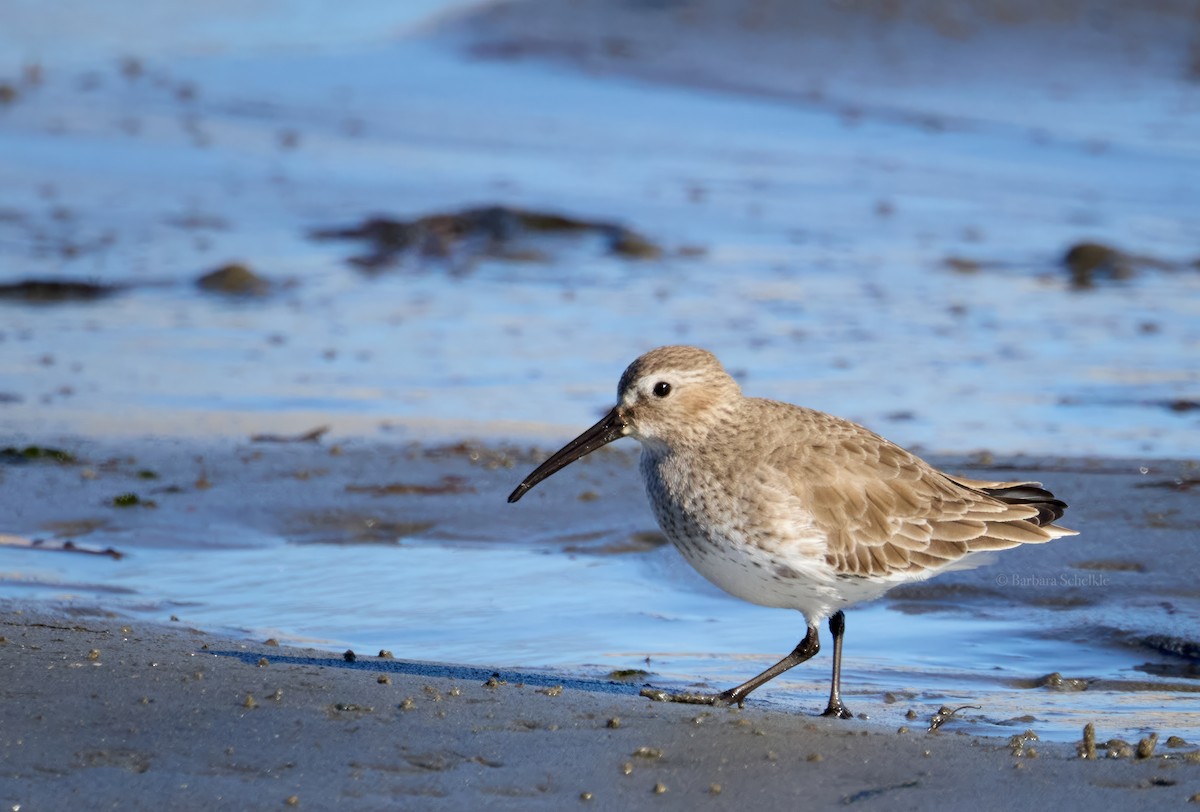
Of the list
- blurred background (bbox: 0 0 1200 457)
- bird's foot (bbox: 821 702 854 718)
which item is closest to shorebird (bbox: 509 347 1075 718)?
bird's foot (bbox: 821 702 854 718)

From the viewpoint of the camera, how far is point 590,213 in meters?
13.7

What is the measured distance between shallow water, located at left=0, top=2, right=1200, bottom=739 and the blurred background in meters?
0.05

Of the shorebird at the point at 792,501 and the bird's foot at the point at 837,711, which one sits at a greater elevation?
the shorebird at the point at 792,501

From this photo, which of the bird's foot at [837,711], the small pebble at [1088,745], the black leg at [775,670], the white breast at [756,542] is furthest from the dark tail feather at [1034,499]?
the small pebble at [1088,745]

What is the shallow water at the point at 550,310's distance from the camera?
6.59 meters

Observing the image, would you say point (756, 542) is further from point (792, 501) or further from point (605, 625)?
point (605, 625)

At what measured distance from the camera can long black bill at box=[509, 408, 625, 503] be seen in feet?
19.7

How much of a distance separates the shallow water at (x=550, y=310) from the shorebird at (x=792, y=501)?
1.49 feet

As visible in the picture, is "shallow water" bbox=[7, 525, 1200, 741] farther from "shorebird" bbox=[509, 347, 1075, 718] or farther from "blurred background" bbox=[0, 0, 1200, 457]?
"blurred background" bbox=[0, 0, 1200, 457]

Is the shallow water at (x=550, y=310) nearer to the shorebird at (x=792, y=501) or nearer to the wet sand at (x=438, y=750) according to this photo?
the shorebird at (x=792, y=501)

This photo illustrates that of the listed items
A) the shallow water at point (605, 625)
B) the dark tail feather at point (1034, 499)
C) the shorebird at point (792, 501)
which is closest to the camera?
the shorebird at point (792, 501)

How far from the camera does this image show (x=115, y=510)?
7.66 meters

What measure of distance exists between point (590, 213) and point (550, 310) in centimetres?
255

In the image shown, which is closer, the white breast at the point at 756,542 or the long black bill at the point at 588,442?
the white breast at the point at 756,542
